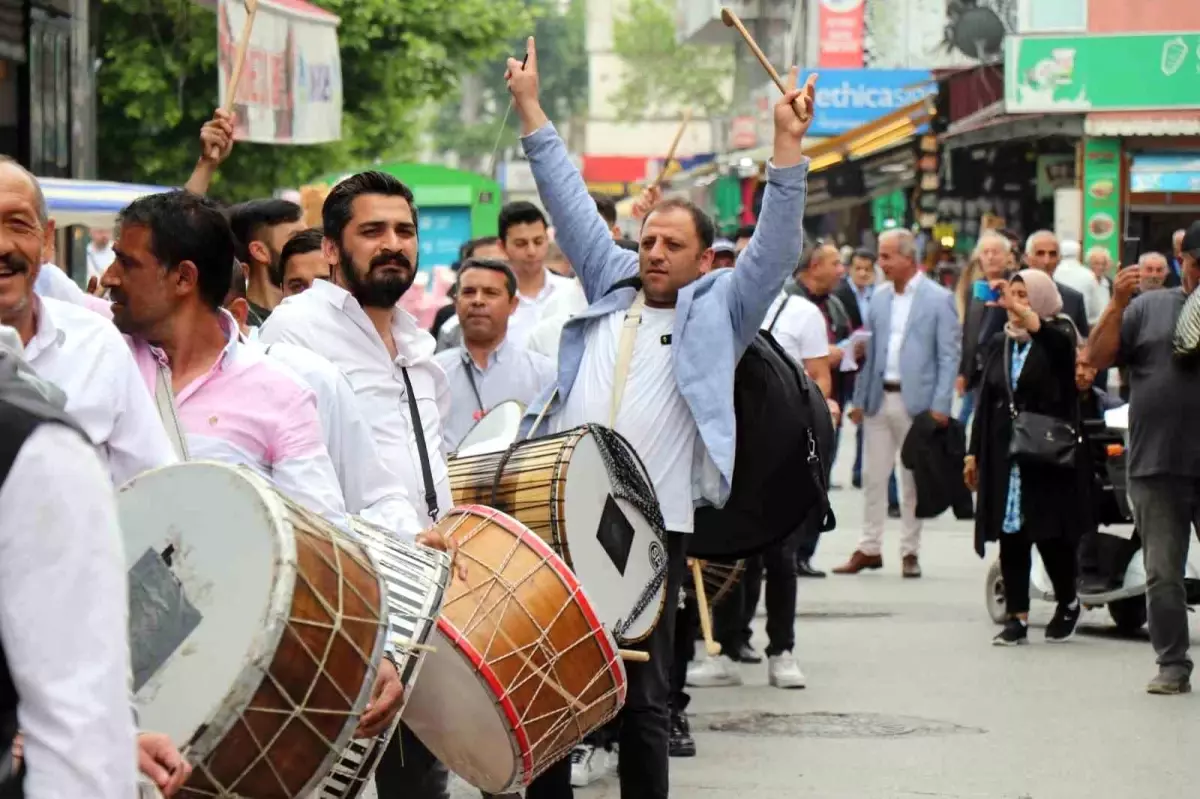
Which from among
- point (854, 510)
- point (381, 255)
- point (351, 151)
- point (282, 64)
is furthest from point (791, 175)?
point (351, 151)

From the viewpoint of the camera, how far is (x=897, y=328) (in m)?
16.1

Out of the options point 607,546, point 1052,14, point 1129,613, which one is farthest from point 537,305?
point 1052,14

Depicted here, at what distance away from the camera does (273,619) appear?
3852 millimetres

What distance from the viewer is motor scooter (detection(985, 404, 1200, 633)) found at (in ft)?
41.0

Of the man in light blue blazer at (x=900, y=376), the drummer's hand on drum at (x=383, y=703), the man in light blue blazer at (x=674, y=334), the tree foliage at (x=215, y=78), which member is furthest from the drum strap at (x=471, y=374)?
the tree foliage at (x=215, y=78)

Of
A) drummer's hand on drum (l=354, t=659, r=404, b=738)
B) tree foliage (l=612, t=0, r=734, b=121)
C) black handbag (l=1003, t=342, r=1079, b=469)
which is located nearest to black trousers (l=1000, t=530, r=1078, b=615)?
black handbag (l=1003, t=342, r=1079, b=469)

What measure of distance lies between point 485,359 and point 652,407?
2.58 meters

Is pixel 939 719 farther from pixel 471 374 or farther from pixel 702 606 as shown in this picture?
pixel 471 374

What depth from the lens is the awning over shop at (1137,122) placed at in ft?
101

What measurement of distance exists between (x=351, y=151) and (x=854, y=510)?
12.4 meters

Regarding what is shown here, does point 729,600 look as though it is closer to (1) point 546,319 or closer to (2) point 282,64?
(1) point 546,319

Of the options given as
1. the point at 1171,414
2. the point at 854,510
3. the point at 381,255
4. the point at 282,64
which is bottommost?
the point at 854,510

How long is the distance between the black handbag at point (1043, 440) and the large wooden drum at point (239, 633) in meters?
8.36

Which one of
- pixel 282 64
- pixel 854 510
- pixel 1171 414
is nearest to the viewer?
pixel 1171 414
